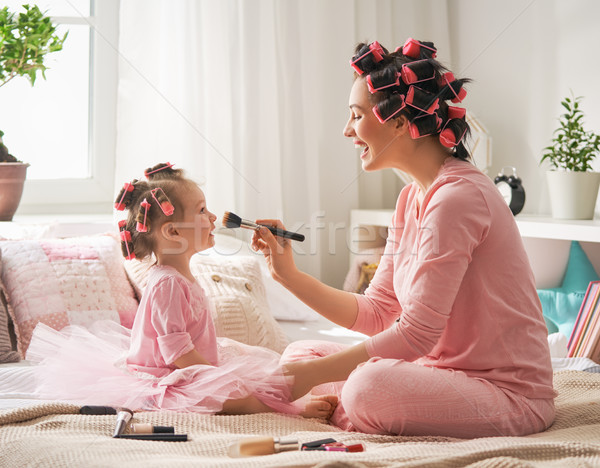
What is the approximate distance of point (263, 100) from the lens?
8.48 feet

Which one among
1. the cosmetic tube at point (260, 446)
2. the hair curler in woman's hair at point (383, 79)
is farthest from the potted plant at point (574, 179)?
the cosmetic tube at point (260, 446)

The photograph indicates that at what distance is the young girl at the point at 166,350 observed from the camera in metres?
1.31

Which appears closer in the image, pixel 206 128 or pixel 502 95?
pixel 206 128

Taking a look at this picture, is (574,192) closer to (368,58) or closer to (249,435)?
(368,58)

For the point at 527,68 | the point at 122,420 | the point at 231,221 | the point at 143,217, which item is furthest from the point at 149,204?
the point at 527,68

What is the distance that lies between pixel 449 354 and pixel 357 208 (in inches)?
62.7

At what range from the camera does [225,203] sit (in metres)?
2.52

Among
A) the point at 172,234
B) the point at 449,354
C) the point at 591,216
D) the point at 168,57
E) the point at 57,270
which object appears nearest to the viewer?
the point at 449,354

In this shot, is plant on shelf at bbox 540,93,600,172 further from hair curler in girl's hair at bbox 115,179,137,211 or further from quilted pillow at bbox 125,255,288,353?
hair curler in girl's hair at bbox 115,179,137,211

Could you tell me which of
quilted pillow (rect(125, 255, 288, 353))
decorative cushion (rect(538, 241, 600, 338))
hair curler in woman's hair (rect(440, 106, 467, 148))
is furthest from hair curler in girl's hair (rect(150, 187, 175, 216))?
decorative cushion (rect(538, 241, 600, 338))

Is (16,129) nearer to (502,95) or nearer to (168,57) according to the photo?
(168,57)

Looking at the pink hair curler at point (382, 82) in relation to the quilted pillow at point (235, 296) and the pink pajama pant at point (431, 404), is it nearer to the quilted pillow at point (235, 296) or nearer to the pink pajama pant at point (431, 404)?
the pink pajama pant at point (431, 404)

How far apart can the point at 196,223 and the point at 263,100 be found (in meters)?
1.15

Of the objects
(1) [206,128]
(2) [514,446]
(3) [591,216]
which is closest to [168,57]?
(1) [206,128]
